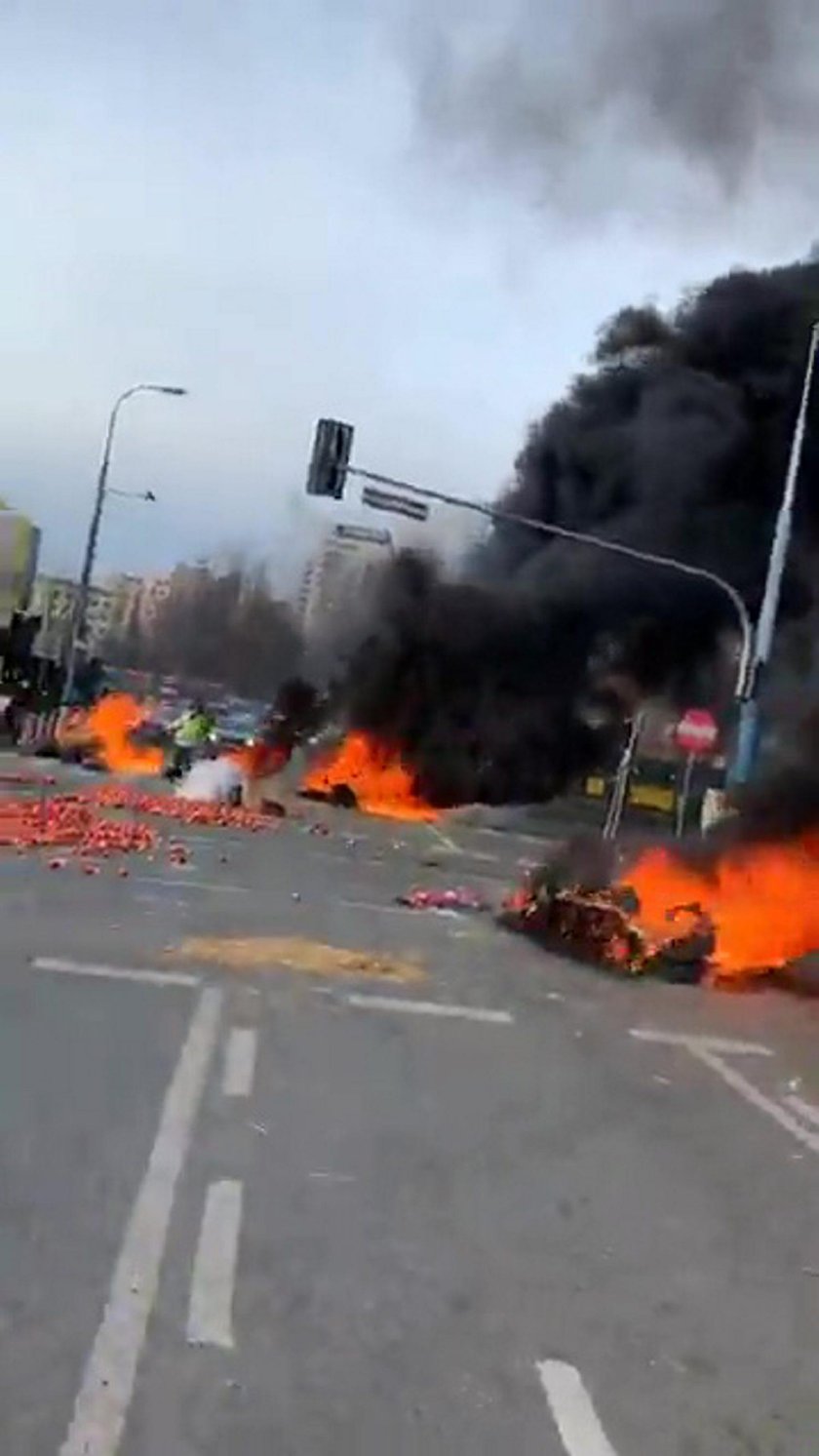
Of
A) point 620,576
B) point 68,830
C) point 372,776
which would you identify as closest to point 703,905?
point 68,830

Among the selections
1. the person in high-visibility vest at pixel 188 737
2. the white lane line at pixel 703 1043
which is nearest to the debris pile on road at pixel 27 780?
the person in high-visibility vest at pixel 188 737

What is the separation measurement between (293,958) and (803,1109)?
199 inches

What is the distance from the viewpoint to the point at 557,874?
1975 cm

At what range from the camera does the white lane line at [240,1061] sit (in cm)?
986

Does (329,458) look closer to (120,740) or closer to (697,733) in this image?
(697,733)

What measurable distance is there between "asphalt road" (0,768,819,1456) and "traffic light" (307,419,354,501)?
39.5ft

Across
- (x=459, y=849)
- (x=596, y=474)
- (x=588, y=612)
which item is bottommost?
(x=459, y=849)

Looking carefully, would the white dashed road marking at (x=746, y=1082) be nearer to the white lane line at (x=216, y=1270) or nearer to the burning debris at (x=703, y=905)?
the burning debris at (x=703, y=905)

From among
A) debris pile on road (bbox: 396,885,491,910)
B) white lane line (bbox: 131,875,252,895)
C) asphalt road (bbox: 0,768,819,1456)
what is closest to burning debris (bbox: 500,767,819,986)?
debris pile on road (bbox: 396,885,491,910)

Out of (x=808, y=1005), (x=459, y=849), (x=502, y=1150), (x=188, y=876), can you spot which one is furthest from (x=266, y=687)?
(x=502, y=1150)

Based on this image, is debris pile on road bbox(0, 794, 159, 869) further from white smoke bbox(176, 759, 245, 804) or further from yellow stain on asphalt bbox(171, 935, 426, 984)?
white smoke bbox(176, 759, 245, 804)

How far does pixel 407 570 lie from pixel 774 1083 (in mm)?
35469

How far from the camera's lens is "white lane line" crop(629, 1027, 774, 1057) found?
1348 centimetres

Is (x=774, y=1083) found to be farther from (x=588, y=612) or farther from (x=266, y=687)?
(x=266, y=687)
